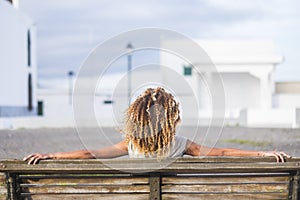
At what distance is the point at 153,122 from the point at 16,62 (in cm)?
2618

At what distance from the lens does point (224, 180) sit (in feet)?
11.7

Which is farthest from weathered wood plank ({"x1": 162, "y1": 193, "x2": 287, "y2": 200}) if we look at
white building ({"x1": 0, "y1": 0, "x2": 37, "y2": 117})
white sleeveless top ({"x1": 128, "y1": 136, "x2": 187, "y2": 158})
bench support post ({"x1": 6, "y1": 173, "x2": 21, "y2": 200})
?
white building ({"x1": 0, "y1": 0, "x2": 37, "y2": 117})

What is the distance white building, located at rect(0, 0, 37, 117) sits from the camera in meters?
26.5

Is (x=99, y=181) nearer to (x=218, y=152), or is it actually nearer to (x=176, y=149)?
(x=176, y=149)

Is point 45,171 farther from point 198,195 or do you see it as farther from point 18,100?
point 18,100

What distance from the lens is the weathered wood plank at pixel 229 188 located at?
3559 millimetres

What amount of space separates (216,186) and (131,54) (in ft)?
3.33

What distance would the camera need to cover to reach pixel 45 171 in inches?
136

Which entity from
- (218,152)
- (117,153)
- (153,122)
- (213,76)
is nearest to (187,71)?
(213,76)

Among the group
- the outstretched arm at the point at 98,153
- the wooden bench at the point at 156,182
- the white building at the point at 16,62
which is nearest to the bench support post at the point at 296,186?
the wooden bench at the point at 156,182

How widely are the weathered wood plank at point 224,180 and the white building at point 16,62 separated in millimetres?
23119

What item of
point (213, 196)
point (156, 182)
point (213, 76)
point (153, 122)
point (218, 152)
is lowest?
point (213, 196)

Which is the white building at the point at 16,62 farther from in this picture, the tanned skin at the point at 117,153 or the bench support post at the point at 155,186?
the bench support post at the point at 155,186

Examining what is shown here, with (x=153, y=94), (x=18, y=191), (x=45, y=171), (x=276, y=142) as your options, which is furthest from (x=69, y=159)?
(x=276, y=142)
